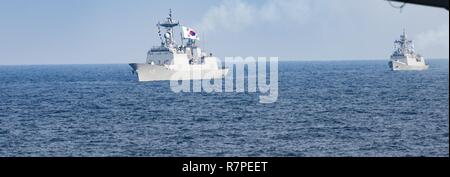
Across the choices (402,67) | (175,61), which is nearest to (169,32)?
(175,61)

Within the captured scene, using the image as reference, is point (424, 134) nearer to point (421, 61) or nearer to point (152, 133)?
point (152, 133)

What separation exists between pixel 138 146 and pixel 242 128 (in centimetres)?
1150

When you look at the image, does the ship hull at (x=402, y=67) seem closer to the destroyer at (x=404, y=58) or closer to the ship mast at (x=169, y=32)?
the destroyer at (x=404, y=58)

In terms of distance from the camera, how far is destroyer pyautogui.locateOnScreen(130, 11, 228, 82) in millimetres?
132625

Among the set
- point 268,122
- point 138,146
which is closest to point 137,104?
point 268,122

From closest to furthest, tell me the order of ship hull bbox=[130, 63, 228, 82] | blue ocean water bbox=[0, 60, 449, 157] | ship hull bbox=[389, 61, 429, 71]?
blue ocean water bbox=[0, 60, 449, 157] → ship hull bbox=[130, 63, 228, 82] → ship hull bbox=[389, 61, 429, 71]

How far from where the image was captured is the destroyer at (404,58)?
175 metres

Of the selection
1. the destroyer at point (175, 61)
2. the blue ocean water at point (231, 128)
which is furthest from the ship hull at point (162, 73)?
the blue ocean water at point (231, 128)

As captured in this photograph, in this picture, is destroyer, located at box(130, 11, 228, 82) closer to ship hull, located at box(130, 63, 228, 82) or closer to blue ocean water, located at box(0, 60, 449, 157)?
ship hull, located at box(130, 63, 228, 82)

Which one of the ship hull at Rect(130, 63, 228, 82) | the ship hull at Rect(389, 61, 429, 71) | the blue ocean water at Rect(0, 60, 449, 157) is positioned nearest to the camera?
the blue ocean water at Rect(0, 60, 449, 157)

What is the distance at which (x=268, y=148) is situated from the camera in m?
40.4

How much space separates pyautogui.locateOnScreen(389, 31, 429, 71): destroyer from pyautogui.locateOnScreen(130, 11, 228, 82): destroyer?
177ft

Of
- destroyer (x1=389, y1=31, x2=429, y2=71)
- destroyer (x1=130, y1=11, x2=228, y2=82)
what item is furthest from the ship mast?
destroyer (x1=389, y1=31, x2=429, y2=71)
